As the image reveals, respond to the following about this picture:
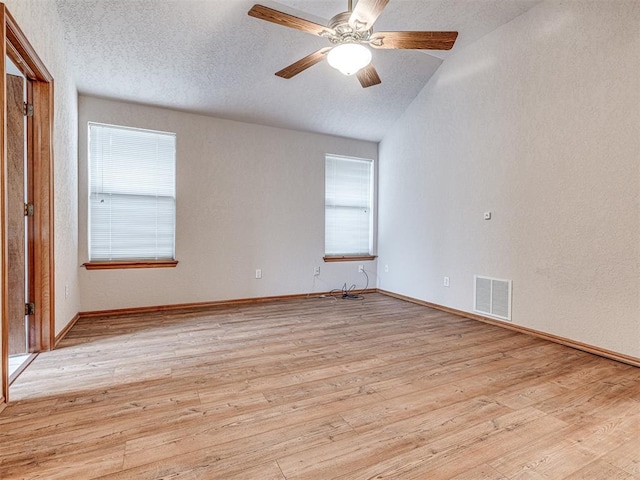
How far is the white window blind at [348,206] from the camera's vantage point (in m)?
5.24

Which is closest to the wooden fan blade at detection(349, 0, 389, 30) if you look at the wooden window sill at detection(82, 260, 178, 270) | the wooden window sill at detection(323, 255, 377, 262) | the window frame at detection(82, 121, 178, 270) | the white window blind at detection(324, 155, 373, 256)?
the window frame at detection(82, 121, 178, 270)

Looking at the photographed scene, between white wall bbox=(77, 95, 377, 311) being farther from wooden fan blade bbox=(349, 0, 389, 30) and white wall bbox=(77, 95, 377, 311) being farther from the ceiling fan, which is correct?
wooden fan blade bbox=(349, 0, 389, 30)

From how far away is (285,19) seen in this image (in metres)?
2.08

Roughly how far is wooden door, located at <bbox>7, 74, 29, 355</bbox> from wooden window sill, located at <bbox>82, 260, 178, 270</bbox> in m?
1.16

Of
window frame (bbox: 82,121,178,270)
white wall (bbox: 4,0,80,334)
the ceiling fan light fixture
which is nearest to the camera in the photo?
the ceiling fan light fixture

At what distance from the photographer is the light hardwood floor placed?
1.43m

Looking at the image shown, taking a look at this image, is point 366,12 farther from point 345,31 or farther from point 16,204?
point 16,204

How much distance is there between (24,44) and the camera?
7.06ft

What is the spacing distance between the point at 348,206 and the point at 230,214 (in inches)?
76.1

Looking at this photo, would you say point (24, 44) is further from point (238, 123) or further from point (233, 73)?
point (238, 123)

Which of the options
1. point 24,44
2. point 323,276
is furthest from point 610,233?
point 24,44

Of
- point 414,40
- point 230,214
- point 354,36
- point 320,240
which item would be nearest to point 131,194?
point 230,214

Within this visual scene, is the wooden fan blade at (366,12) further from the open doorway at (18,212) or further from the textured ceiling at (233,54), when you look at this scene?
the open doorway at (18,212)

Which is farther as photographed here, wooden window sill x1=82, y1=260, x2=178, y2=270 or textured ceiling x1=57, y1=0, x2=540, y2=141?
wooden window sill x1=82, y1=260, x2=178, y2=270
